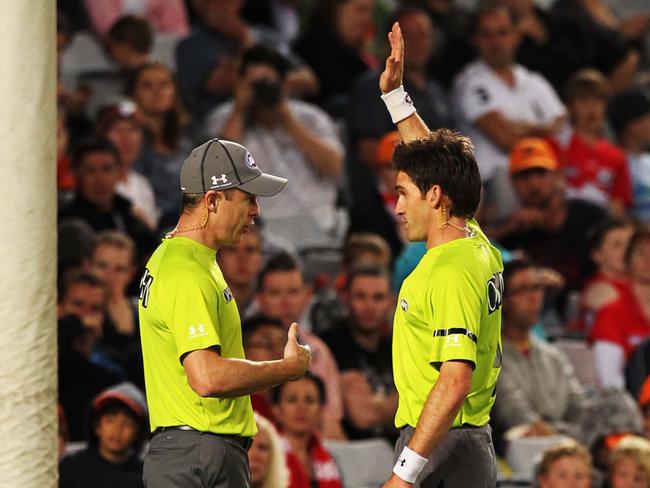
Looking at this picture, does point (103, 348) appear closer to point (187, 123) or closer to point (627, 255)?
point (187, 123)

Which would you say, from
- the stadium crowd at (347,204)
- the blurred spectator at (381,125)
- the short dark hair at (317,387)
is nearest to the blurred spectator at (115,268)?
the stadium crowd at (347,204)

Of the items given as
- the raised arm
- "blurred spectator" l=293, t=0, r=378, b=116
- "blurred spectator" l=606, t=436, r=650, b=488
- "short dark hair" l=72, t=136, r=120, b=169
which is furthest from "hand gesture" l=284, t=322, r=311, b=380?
"blurred spectator" l=293, t=0, r=378, b=116

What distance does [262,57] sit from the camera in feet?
39.1

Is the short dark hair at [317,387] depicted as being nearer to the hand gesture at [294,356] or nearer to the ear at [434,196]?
the hand gesture at [294,356]

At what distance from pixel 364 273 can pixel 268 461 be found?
2.06 meters

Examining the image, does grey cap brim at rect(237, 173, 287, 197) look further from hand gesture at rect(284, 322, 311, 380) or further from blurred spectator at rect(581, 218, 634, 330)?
blurred spectator at rect(581, 218, 634, 330)

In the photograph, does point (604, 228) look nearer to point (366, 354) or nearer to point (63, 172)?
point (366, 354)

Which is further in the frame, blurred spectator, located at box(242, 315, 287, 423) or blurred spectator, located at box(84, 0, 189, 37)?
blurred spectator, located at box(84, 0, 189, 37)

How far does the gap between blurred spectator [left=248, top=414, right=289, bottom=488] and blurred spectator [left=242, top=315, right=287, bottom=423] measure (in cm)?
45

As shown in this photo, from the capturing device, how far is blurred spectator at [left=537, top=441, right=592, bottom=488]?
8.89m

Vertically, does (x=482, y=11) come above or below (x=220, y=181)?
above

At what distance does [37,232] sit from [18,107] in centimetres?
44

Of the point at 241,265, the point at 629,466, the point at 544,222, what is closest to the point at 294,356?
the point at 629,466

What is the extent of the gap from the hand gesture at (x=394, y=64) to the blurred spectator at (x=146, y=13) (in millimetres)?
6025
